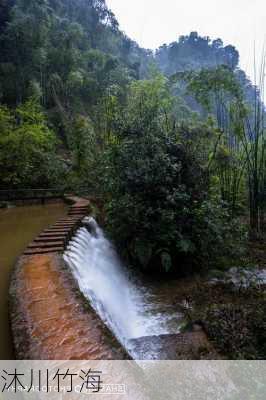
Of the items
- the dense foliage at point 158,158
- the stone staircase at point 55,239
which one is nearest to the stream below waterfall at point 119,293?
the stone staircase at point 55,239

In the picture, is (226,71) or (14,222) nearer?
(14,222)

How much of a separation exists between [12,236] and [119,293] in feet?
5.87

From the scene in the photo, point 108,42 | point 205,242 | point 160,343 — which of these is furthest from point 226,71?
point 108,42

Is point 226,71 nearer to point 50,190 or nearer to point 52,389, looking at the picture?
point 50,190

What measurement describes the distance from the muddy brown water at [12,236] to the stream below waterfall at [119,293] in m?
0.63

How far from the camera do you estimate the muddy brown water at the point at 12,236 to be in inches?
76.0

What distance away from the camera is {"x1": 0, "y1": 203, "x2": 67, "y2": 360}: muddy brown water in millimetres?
1930

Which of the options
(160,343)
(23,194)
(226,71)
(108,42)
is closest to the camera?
(160,343)

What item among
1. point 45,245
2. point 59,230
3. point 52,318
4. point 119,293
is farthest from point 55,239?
point 52,318

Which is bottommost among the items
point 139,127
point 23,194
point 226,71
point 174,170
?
point 23,194

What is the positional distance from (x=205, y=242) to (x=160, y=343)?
1958 millimetres

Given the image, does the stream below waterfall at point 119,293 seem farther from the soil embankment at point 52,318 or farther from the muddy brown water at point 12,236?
the muddy brown water at point 12,236

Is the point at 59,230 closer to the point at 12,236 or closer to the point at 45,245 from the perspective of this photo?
the point at 45,245

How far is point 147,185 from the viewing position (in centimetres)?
425
